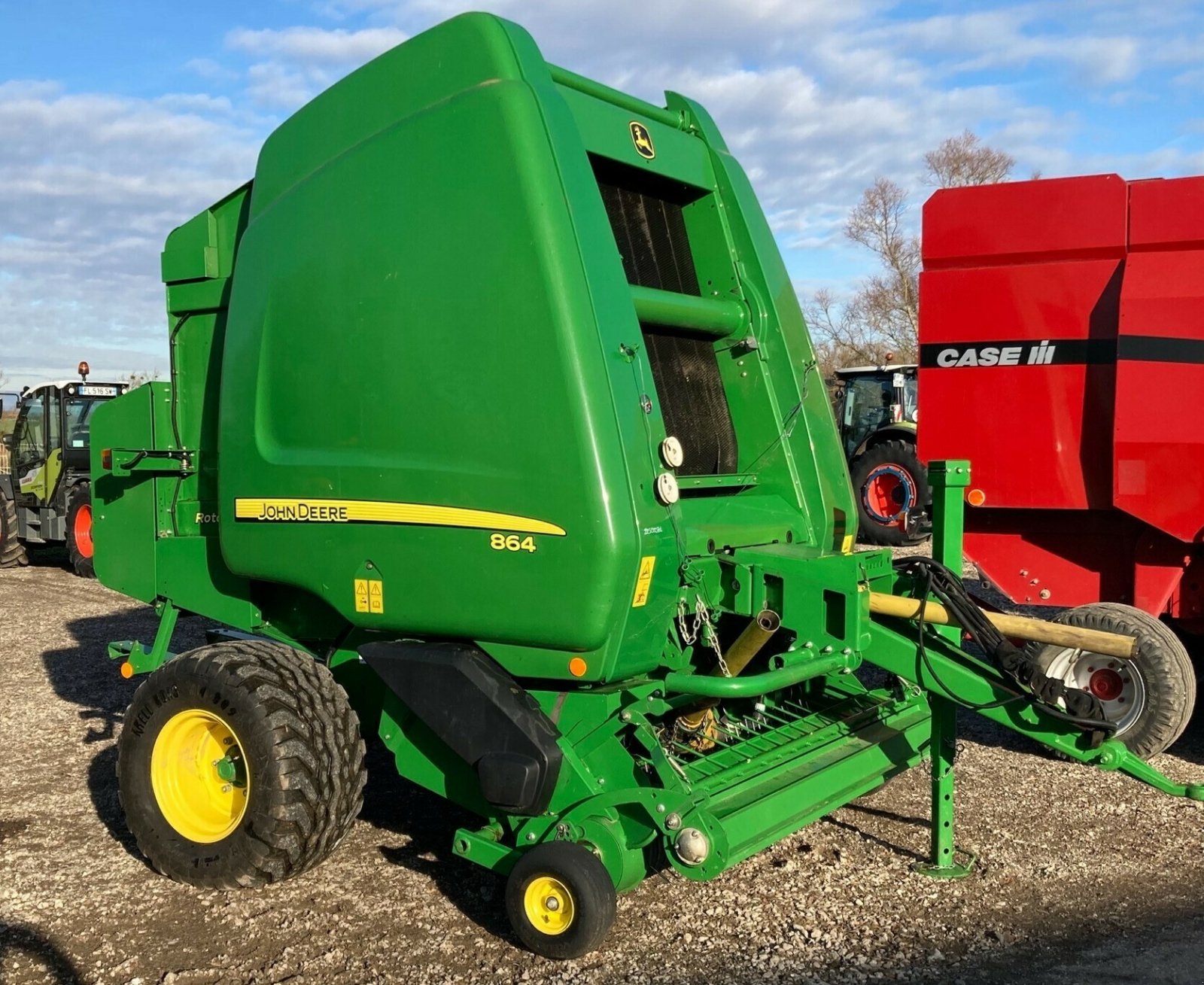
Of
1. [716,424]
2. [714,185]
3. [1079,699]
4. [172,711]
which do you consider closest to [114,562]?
[172,711]

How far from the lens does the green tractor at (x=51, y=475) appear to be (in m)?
13.6

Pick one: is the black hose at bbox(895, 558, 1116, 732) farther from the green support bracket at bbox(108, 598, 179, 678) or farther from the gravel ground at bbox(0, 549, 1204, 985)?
the green support bracket at bbox(108, 598, 179, 678)

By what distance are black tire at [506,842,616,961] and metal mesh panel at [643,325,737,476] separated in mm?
1484

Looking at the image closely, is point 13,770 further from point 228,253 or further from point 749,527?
point 749,527

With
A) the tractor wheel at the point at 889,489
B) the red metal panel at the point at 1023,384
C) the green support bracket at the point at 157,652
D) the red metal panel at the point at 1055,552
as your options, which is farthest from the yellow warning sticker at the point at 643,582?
the tractor wheel at the point at 889,489

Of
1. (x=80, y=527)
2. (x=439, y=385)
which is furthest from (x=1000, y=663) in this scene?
(x=80, y=527)

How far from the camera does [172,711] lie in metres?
3.97

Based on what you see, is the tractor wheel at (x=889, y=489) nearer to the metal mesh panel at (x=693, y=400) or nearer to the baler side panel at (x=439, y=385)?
the metal mesh panel at (x=693, y=400)

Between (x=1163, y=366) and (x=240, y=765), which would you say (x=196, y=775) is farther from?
(x=1163, y=366)

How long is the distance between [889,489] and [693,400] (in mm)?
9607

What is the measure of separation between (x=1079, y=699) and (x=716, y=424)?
1618 millimetres

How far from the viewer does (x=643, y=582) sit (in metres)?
3.28

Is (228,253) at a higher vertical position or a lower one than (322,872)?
higher

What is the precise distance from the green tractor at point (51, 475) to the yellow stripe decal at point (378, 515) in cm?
1039
